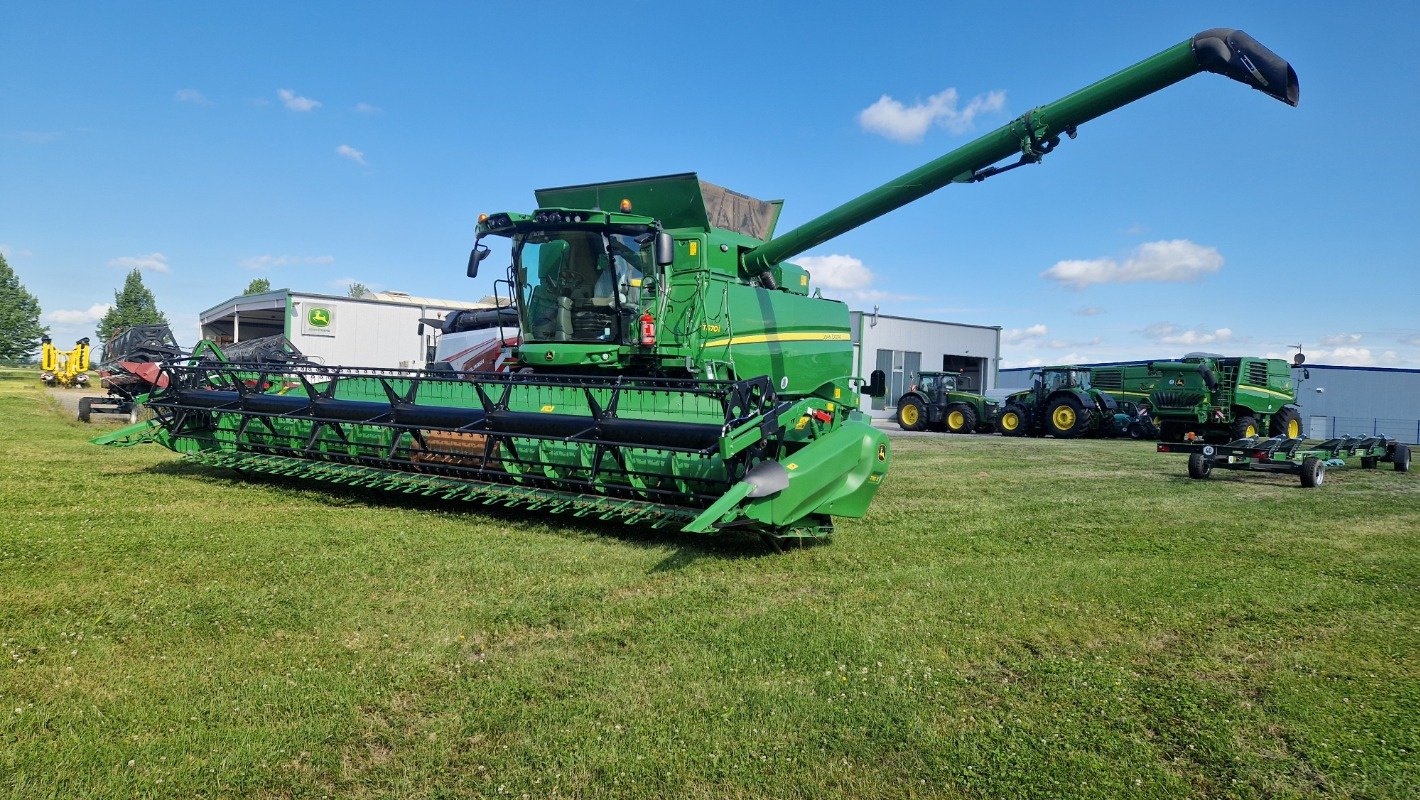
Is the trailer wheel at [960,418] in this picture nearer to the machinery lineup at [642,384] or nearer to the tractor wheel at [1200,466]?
the tractor wheel at [1200,466]

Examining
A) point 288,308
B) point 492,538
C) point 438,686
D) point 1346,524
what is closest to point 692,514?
point 492,538

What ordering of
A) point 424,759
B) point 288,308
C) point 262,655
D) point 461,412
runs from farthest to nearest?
point 288,308
point 461,412
point 262,655
point 424,759

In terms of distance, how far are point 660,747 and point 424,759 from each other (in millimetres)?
851

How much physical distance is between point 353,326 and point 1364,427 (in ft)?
150

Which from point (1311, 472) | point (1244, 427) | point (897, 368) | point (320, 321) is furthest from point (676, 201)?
point (897, 368)

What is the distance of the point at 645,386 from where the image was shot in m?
6.82

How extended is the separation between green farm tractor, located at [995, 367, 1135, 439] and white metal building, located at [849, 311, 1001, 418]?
8994 millimetres

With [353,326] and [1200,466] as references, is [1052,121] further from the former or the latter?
[353,326]

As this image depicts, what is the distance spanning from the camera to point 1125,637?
177 inches

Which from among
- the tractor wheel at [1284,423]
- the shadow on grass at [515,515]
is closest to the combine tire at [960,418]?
the tractor wheel at [1284,423]

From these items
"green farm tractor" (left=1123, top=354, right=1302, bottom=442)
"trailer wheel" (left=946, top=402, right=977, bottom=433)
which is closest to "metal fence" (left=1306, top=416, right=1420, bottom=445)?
"green farm tractor" (left=1123, top=354, right=1302, bottom=442)

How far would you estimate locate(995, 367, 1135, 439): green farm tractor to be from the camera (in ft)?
82.5

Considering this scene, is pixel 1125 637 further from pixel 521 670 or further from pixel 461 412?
pixel 461 412

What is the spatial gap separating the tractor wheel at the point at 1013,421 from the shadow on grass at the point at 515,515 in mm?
21648
